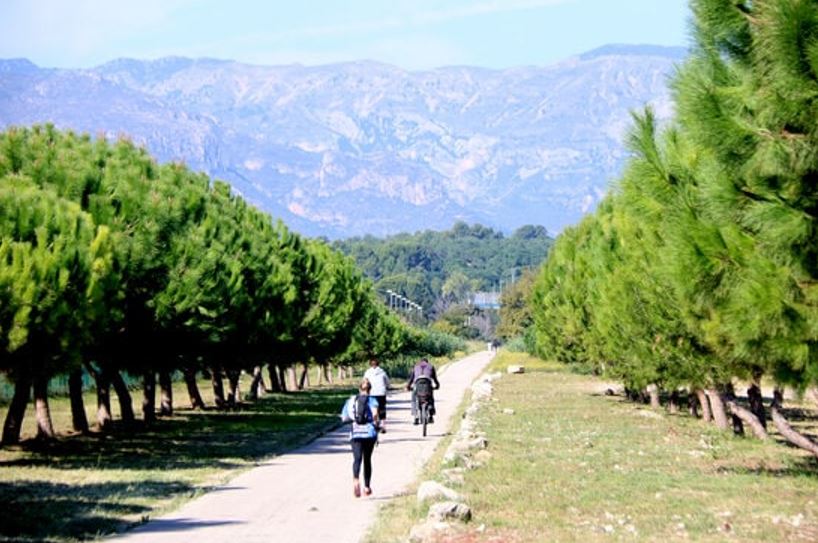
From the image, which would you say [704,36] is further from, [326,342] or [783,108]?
[326,342]

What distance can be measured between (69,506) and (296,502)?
3.14 meters

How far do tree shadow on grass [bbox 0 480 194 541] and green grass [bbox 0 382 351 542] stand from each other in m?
0.01

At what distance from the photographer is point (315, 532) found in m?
15.2

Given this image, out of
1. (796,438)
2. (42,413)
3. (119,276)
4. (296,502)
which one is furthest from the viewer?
(42,413)

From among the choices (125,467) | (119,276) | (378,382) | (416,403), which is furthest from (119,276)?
(416,403)

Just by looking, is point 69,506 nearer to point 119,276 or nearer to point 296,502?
point 296,502

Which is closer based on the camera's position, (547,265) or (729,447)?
(729,447)

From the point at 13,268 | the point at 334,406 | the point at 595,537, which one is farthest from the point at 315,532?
the point at 334,406

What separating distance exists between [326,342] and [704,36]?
4745 centimetres

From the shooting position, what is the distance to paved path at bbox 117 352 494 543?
1504cm

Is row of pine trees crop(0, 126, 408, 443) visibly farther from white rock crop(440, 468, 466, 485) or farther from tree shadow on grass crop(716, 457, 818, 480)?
tree shadow on grass crop(716, 457, 818, 480)

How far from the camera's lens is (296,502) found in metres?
18.2

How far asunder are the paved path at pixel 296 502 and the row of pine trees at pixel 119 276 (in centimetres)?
448

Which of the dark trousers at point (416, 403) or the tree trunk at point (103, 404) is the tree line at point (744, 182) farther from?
the tree trunk at point (103, 404)
